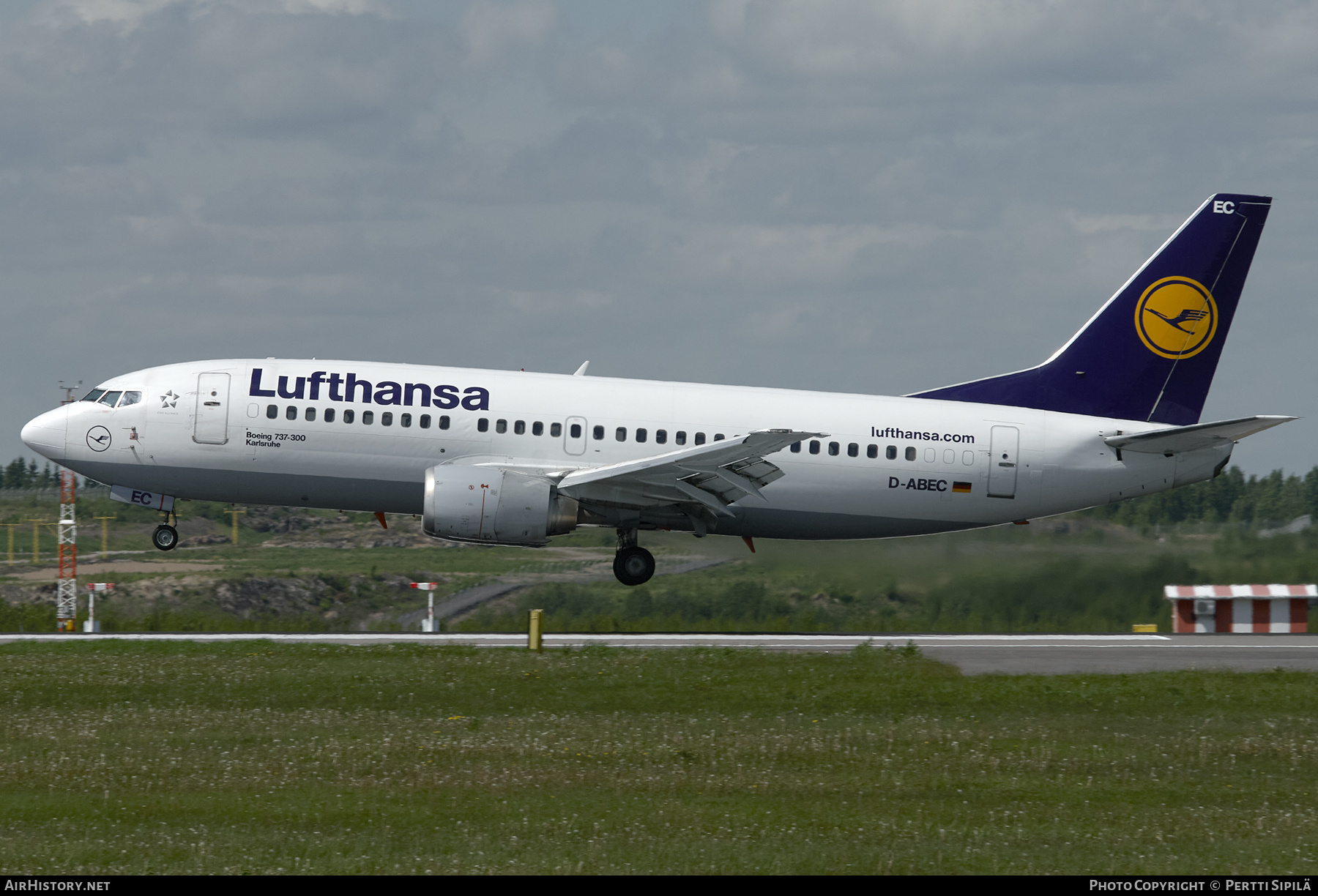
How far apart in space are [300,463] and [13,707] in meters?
10.2

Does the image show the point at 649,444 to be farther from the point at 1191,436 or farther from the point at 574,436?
the point at 1191,436

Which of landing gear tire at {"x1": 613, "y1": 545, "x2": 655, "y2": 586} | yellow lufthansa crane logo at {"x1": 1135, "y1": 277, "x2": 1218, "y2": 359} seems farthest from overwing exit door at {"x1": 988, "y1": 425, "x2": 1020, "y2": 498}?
landing gear tire at {"x1": 613, "y1": 545, "x2": 655, "y2": 586}

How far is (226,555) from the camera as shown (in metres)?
46.2

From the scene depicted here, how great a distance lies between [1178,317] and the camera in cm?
3044

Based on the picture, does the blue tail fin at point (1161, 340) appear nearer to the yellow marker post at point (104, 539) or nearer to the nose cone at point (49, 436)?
the nose cone at point (49, 436)

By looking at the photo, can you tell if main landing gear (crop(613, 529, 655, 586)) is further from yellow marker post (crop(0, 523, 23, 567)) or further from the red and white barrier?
yellow marker post (crop(0, 523, 23, 567))

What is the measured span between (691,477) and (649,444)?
1.42 metres

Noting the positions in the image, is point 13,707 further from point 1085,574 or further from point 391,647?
point 1085,574

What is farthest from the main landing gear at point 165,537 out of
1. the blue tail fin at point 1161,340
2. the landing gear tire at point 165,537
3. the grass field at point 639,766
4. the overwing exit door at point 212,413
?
the blue tail fin at point 1161,340

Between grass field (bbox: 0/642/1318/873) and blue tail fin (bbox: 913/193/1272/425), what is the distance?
32.8ft

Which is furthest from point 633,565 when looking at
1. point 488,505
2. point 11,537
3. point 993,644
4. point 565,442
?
point 11,537

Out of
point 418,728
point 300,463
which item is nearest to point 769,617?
point 300,463

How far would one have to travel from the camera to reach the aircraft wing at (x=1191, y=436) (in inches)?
1051
